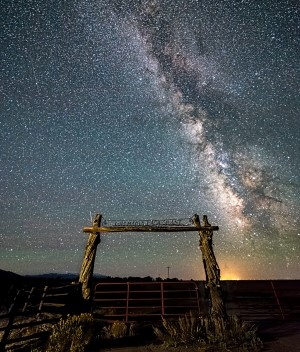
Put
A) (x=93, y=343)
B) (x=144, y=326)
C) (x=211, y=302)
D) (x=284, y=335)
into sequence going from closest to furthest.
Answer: (x=93, y=343) < (x=284, y=335) < (x=144, y=326) < (x=211, y=302)

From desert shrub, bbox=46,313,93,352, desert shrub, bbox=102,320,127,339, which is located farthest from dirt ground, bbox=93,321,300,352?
desert shrub, bbox=102,320,127,339

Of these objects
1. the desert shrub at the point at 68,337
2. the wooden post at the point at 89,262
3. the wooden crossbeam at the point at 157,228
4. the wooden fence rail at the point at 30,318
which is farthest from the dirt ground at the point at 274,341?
the wooden crossbeam at the point at 157,228

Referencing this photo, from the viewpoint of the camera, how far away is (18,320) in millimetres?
8352

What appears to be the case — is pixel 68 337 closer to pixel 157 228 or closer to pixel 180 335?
pixel 180 335

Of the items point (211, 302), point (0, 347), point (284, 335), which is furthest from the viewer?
point (211, 302)

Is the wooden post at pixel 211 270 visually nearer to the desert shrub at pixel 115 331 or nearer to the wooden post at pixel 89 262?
the desert shrub at pixel 115 331

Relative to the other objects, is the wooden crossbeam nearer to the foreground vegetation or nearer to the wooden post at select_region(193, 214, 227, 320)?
the wooden post at select_region(193, 214, 227, 320)

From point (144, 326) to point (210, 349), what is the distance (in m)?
2.61

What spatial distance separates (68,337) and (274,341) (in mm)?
5027

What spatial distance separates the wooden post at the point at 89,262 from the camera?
9.97 meters

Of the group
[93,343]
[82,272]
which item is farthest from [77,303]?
[93,343]

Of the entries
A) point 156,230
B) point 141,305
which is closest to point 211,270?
point 156,230

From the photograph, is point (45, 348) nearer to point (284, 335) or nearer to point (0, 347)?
point (0, 347)

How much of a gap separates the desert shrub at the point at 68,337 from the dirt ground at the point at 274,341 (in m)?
0.46
